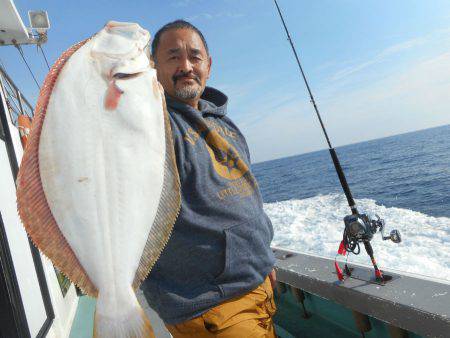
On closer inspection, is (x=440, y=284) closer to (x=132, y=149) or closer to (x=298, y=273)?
(x=298, y=273)

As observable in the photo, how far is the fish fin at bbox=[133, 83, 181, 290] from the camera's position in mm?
1221

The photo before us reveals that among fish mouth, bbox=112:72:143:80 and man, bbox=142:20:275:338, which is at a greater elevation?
fish mouth, bbox=112:72:143:80

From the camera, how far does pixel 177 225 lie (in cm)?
157

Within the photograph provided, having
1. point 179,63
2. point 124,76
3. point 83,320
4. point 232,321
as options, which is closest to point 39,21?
point 179,63

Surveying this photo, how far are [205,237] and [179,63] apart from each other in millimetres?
878

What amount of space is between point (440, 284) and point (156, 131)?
7.90 feet

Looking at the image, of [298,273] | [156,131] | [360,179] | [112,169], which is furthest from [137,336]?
[360,179]

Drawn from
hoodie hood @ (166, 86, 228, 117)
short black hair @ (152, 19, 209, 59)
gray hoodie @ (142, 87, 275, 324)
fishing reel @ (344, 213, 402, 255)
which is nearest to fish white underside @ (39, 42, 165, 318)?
gray hoodie @ (142, 87, 275, 324)

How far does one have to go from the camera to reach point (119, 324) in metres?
1.08

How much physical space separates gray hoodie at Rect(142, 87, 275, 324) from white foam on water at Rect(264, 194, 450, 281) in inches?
79.0

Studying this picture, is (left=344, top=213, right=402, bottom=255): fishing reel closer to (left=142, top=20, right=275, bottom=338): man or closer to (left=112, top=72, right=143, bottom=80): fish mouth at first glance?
(left=142, top=20, right=275, bottom=338): man

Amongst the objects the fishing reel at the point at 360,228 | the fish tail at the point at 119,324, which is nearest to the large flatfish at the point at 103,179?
the fish tail at the point at 119,324

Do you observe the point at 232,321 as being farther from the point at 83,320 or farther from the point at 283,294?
the point at 83,320

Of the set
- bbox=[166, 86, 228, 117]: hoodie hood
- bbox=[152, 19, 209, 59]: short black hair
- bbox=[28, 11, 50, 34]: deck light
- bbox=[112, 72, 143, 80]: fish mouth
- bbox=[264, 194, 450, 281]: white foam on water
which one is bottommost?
bbox=[264, 194, 450, 281]: white foam on water
